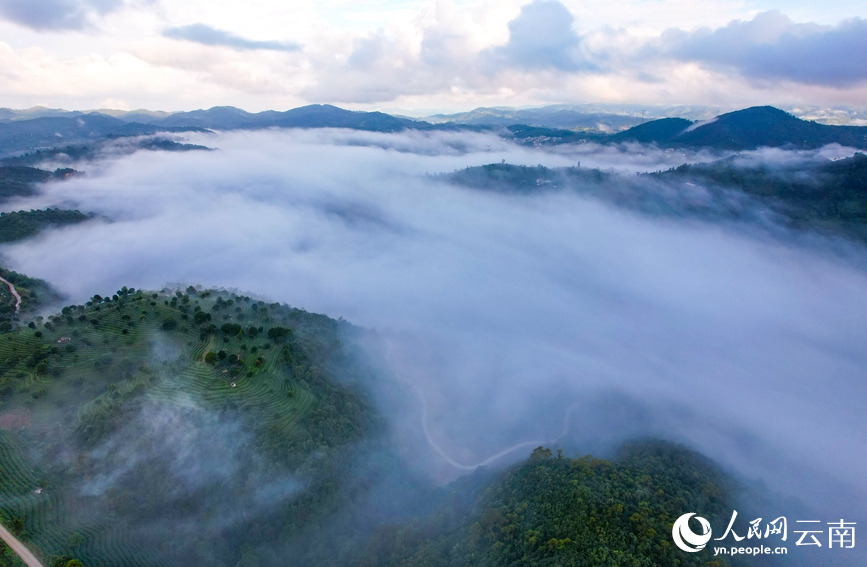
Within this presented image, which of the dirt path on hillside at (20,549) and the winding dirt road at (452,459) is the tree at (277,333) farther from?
the dirt path on hillside at (20,549)

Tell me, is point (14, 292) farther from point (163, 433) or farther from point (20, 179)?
point (20, 179)

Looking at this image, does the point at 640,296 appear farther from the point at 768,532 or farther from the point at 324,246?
the point at 324,246

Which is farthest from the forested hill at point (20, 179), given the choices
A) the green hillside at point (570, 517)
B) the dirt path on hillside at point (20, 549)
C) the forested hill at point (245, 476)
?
the green hillside at point (570, 517)

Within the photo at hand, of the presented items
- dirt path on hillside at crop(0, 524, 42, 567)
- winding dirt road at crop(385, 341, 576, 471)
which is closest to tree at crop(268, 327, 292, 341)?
winding dirt road at crop(385, 341, 576, 471)

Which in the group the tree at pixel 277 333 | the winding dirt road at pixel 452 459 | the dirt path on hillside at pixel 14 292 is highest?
the dirt path on hillside at pixel 14 292

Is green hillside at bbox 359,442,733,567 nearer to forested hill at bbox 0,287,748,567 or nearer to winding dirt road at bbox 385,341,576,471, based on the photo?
forested hill at bbox 0,287,748,567

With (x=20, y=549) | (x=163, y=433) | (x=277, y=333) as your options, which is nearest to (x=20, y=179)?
(x=277, y=333)

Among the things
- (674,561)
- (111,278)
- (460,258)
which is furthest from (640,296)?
(111,278)
